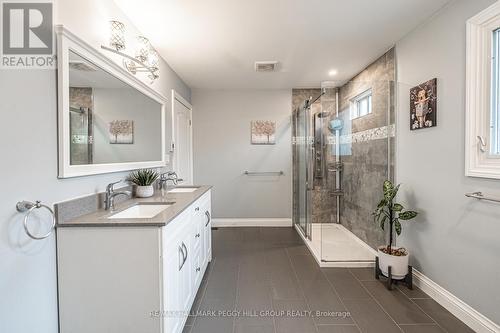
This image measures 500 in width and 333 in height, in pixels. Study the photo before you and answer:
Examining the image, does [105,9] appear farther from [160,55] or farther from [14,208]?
[14,208]

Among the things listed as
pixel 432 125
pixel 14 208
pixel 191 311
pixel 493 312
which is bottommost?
pixel 191 311

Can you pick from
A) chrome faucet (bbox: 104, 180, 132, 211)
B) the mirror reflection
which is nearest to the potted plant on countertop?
the mirror reflection

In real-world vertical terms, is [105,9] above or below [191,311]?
above

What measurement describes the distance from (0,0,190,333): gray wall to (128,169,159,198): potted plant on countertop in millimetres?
774

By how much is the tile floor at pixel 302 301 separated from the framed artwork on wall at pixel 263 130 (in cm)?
204

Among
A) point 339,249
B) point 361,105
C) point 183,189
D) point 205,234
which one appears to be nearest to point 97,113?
point 183,189

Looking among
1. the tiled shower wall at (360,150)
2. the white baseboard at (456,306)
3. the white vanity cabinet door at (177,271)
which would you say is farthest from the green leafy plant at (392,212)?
the white vanity cabinet door at (177,271)

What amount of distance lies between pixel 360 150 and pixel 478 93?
5.92 feet

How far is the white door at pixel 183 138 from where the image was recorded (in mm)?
3406

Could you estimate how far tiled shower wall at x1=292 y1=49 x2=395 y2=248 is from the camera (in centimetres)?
283

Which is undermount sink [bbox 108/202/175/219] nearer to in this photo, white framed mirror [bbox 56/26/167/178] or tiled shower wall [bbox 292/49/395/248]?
white framed mirror [bbox 56/26/167/178]

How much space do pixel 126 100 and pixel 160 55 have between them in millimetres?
1100

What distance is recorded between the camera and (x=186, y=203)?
1.88m

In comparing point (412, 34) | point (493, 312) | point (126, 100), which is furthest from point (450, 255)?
point (126, 100)
